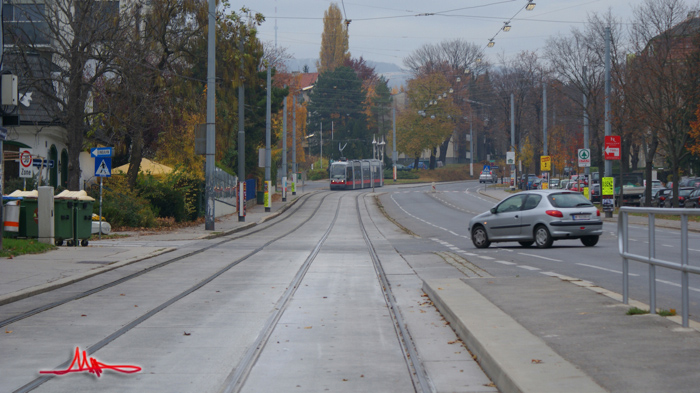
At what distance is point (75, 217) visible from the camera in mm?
21250

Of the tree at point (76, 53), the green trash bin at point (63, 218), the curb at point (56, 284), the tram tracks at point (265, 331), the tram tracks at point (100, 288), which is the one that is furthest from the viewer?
the tree at point (76, 53)

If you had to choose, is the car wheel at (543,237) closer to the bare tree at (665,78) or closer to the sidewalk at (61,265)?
the sidewalk at (61,265)

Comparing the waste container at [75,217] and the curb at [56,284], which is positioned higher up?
the waste container at [75,217]

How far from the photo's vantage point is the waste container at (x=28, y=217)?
67.6 feet

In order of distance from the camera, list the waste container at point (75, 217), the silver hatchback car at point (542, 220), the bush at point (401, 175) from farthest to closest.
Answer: the bush at point (401, 175) < the waste container at point (75, 217) < the silver hatchback car at point (542, 220)

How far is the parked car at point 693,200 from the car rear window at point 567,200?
26.0 meters

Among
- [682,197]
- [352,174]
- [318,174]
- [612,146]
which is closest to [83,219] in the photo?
[612,146]

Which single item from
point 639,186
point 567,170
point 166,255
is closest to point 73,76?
point 166,255

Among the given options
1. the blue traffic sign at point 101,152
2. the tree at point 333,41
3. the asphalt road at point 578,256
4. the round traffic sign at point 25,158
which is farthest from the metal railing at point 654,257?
the tree at point 333,41

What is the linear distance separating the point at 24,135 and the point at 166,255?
19353 millimetres

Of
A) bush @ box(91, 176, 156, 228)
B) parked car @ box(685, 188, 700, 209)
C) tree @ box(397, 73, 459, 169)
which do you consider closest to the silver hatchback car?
bush @ box(91, 176, 156, 228)

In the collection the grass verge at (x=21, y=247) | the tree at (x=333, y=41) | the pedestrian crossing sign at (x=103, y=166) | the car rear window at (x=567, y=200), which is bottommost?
the grass verge at (x=21, y=247)

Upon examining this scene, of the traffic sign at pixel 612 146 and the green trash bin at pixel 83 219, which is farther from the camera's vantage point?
the traffic sign at pixel 612 146

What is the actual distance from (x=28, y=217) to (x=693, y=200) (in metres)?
36.7
